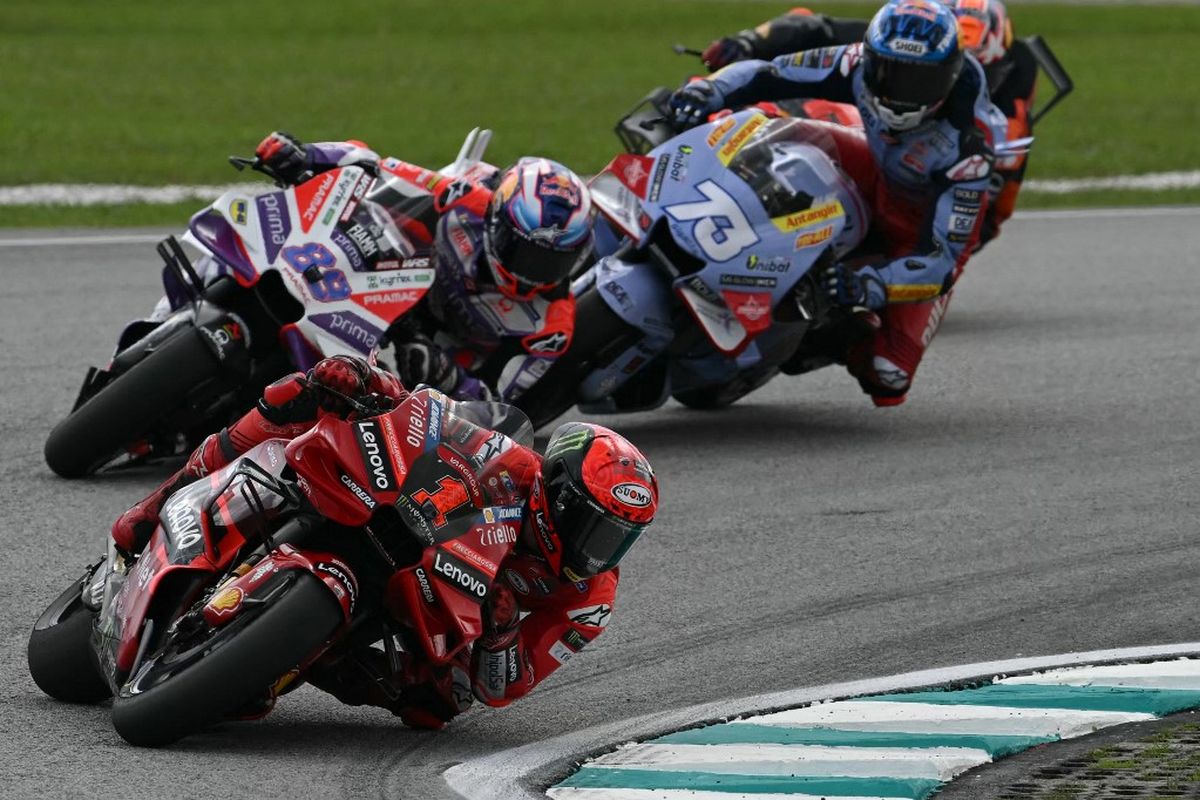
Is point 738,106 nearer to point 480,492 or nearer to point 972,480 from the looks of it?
point 972,480

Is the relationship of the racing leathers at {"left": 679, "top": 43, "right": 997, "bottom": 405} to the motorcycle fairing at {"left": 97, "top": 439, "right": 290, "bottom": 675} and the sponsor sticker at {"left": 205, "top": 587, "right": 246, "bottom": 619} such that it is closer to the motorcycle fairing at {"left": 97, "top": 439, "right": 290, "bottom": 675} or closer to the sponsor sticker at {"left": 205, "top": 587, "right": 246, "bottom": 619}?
the motorcycle fairing at {"left": 97, "top": 439, "right": 290, "bottom": 675}

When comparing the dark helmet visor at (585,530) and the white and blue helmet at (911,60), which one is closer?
the dark helmet visor at (585,530)

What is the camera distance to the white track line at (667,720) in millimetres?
5633

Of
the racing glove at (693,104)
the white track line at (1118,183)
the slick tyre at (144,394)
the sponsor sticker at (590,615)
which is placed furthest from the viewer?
the white track line at (1118,183)

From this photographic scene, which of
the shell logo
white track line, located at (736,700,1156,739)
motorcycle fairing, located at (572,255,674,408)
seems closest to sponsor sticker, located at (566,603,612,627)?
white track line, located at (736,700,1156,739)

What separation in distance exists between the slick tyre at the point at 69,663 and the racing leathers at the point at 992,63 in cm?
655

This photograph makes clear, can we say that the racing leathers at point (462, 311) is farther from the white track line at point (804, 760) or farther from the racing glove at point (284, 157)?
the white track line at point (804, 760)

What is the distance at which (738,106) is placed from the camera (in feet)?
36.3

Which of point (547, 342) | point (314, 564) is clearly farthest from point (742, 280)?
point (314, 564)

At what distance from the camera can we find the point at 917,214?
1048 cm

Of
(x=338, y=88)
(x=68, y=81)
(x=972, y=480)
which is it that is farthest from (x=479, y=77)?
(x=972, y=480)

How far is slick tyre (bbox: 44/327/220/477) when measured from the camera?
27.5 feet

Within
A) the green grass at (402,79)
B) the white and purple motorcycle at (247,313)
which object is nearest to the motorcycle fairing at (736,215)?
the white and purple motorcycle at (247,313)

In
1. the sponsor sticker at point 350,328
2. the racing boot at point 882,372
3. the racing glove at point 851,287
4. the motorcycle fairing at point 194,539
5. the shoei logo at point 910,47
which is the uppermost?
the motorcycle fairing at point 194,539
